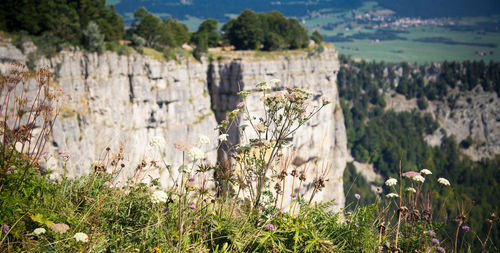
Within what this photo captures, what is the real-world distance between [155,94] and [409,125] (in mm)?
91071

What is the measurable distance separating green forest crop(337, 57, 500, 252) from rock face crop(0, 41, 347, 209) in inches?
1522

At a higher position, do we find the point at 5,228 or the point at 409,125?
the point at 5,228

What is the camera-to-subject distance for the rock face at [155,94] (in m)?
25.9

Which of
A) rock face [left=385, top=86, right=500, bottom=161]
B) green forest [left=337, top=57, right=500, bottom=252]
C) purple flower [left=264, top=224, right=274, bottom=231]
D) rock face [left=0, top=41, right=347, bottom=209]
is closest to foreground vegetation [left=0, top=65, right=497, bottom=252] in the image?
purple flower [left=264, top=224, right=274, bottom=231]

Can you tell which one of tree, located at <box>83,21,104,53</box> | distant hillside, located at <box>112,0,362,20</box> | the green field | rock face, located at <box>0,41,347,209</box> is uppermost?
distant hillside, located at <box>112,0,362,20</box>

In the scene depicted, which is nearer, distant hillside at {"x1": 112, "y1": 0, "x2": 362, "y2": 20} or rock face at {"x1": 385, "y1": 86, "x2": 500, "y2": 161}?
rock face at {"x1": 385, "y1": 86, "x2": 500, "y2": 161}

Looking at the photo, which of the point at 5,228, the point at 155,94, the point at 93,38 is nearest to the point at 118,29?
the point at 93,38

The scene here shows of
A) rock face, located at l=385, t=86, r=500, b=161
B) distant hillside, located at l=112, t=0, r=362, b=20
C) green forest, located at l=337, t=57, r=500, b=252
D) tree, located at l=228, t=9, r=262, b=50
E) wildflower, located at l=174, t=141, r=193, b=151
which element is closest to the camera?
wildflower, located at l=174, t=141, r=193, b=151

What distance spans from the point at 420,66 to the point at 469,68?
14.7 metres

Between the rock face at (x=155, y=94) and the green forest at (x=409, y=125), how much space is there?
38646 millimetres

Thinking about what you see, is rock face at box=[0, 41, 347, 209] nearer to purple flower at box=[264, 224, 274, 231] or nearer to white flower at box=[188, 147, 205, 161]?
purple flower at box=[264, 224, 274, 231]

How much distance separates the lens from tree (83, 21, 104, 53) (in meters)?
26.6

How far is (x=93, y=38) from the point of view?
26.9m

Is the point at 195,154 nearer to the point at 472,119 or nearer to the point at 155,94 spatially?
the point at 155,94
